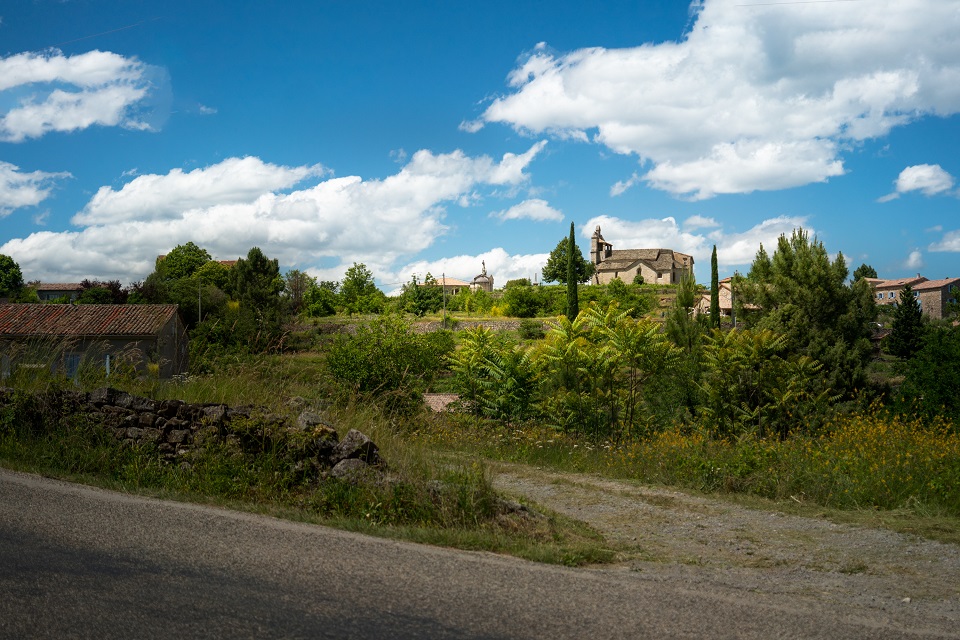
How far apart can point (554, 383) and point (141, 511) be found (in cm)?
991

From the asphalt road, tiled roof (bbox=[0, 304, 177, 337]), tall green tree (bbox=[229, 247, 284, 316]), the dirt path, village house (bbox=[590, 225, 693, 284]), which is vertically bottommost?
the dirt path

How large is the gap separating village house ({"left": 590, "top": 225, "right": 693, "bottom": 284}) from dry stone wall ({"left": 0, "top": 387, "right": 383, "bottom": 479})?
10461 centimetres

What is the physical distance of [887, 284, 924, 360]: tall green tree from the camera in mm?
52188

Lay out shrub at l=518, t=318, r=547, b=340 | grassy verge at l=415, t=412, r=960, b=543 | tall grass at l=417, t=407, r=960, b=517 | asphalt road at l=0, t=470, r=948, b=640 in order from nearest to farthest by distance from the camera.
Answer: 1. asphalt road at l=0, t=470, r=948, b=640
2. grassy verge at l=415, t=412, r=960, b=543
3. tall grass at l=417, t=407, r=960, b=517
4. shrub at l=518, t=318, r=547, b=340

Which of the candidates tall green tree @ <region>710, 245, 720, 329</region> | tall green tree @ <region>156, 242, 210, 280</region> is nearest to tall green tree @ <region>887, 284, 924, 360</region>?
tall green tree @ <region>710, 245, 720, 329</region>

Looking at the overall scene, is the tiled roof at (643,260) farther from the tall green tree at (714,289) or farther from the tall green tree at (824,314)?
the tall green tree at (824,314)

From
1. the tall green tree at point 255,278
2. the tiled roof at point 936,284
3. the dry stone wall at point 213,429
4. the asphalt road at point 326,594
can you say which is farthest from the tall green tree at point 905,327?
the tiled roof at point 936,284

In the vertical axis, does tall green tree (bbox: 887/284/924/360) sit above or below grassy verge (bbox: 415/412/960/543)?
above

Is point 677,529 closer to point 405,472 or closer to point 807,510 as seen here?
point 807,510

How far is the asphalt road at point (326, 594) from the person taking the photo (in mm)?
4016

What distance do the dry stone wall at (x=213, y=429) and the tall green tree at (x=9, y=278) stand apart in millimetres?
79944

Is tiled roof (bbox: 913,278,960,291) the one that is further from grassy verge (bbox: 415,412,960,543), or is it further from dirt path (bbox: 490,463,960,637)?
dirt path (bbox: 490,463,960,637)

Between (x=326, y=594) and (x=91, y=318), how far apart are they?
34.0 metres

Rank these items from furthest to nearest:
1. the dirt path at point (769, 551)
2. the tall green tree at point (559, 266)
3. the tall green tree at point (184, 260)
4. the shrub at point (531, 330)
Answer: the tall green tree at point (559, 266) < the tall green tree at point (184, 260) < the shrub at point (531, 330) < the dirt path at point (769, 551)
